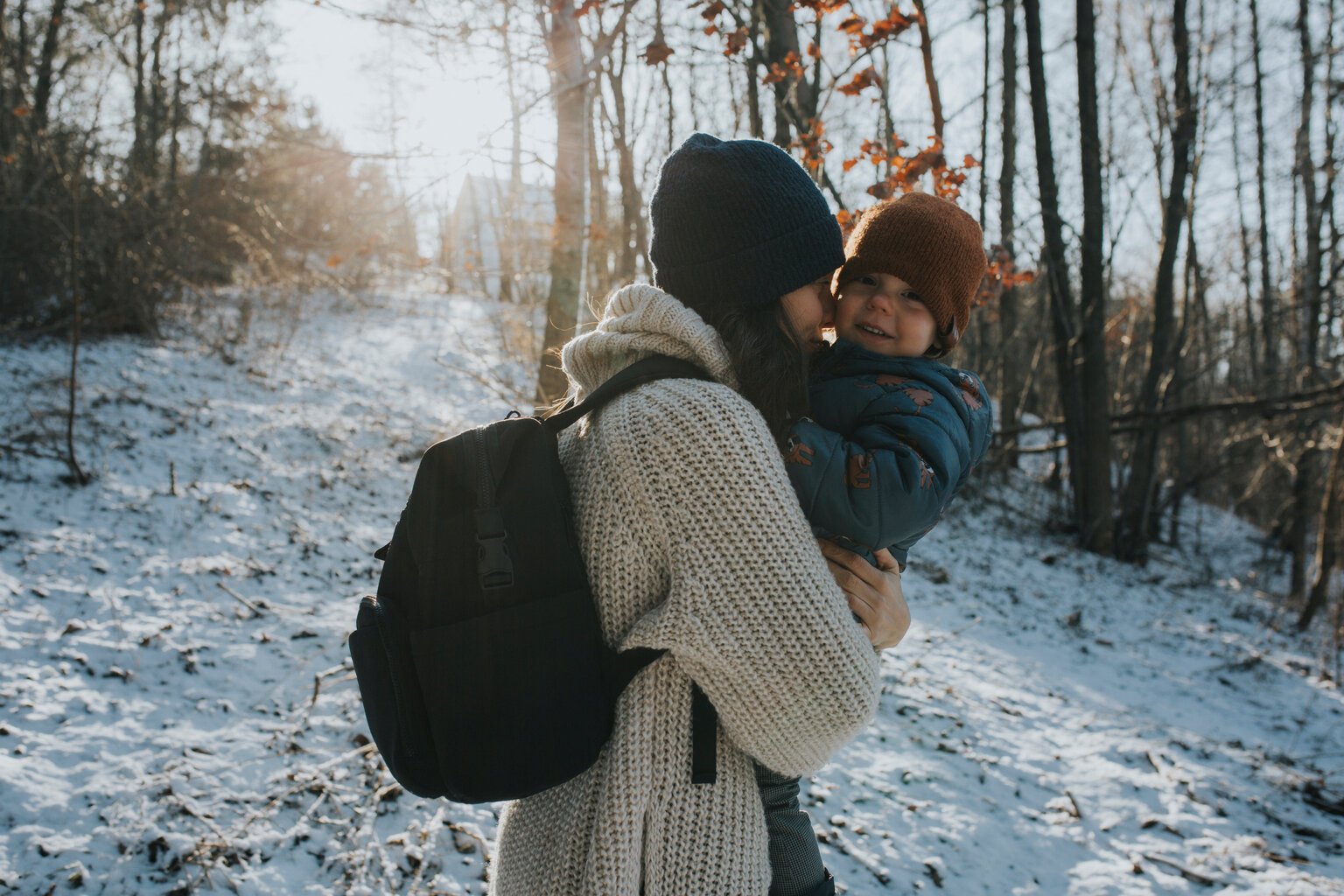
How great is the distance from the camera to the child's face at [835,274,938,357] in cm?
158

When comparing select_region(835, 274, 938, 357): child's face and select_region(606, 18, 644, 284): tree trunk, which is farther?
select_region(606, 18, 644, 284): tree trunk

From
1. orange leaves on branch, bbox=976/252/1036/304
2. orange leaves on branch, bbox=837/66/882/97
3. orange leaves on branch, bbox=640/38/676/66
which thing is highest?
orange leaves on branch, bbox=640/38/676/66

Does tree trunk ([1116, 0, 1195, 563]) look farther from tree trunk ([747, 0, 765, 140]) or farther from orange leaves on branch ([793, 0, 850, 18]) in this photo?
orange leaves on branch ([793, 0, 850, 18])

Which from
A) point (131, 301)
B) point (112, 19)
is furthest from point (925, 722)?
point (112, 19)

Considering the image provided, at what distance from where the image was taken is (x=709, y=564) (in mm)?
1154

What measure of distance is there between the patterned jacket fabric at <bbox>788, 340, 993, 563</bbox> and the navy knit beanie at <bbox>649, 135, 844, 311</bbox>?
240 mm

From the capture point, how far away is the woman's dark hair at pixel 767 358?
132 centimetres

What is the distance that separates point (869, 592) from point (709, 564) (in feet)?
1.11

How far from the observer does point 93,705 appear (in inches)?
142

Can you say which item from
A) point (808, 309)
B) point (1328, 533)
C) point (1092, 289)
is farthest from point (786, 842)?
point (1092, 289)

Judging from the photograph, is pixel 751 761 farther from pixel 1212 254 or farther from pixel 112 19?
pixel 112 19

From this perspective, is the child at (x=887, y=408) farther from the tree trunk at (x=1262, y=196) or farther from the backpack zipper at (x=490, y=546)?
the tree trunk at (x=1262, y=196)

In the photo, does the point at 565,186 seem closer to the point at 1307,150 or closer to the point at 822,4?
the point at 822,4

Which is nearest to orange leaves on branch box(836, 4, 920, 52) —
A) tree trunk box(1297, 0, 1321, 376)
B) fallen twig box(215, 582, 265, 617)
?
fallen twig box(215, 582, 265, 617)
